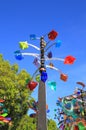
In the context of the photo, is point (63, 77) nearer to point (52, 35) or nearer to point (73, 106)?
point (52, 35)

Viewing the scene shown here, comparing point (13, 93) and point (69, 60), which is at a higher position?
point (13, 93)

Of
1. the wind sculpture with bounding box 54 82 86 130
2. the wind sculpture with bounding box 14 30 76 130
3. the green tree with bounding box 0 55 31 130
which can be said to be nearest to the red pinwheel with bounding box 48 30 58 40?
the wind sculpture with bounding box 14 30 76 130

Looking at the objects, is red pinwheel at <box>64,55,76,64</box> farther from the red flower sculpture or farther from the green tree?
the green tree

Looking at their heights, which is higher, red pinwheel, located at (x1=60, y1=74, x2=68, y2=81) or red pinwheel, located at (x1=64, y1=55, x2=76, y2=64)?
red pinwheel, located at (x1=64, y1=55, x2=76, y2=64)

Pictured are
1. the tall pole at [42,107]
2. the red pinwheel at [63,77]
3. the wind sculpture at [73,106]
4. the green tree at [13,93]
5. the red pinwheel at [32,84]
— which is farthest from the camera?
the green tree at [13,93]

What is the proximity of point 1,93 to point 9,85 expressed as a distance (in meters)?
1.17

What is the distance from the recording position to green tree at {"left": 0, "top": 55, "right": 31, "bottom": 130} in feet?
115

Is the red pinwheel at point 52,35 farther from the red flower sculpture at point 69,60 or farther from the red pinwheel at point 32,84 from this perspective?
the red pinwheel at point 32,84

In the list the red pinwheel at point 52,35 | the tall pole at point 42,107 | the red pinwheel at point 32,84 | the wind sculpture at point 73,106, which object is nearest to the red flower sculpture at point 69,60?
the red pinwheel at point 52,35

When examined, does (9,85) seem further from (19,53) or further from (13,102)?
(19,53)

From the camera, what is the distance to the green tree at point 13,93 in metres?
34.9

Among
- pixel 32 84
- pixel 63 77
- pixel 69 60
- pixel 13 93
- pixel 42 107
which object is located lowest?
pixel 42 107

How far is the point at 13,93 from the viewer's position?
35031 mm

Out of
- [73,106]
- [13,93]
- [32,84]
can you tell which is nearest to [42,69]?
[32,84]
